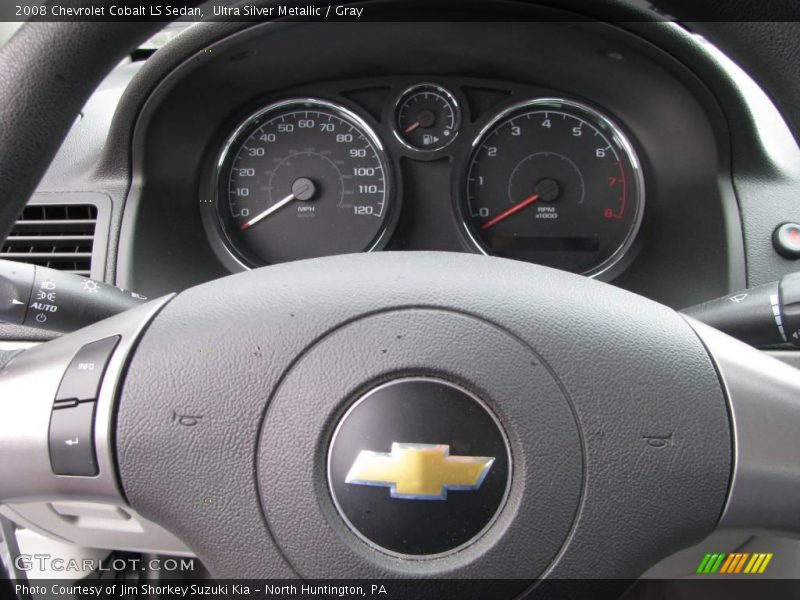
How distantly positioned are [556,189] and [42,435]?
1.81 metres

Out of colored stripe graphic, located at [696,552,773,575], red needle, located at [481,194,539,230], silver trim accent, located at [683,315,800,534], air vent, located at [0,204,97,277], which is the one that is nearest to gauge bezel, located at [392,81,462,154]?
red needle, located at [481,194,539,230]

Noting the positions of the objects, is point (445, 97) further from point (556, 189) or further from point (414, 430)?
point (414, 430)

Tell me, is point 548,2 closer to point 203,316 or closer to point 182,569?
point 203,316

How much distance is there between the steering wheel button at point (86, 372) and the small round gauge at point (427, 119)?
164 cm

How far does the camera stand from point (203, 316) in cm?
96

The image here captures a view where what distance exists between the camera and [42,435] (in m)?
0.89

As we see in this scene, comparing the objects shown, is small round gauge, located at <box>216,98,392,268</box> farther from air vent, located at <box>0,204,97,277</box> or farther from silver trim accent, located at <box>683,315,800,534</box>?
silver trim accent, located at <box>683,315,800,534</box>

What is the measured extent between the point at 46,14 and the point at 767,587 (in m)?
1.55

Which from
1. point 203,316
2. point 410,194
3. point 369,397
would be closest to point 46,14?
point 203,316

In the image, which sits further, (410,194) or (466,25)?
(410,194)

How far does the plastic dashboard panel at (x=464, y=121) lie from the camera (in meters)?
1.96

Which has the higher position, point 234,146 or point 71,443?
point 234,146

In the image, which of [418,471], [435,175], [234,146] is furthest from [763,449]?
[234,146]

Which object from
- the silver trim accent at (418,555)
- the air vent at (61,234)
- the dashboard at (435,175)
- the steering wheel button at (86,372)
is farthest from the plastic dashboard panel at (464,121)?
the silver trim accent at (418,555)
